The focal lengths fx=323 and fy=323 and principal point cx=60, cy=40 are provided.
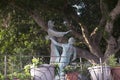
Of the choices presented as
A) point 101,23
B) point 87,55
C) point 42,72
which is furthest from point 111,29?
point 42,72

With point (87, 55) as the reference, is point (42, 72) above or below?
below

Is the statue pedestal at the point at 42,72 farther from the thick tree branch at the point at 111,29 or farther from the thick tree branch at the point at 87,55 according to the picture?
the thick tree branch at the point at 87,55

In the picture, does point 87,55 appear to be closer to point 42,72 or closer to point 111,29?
point 111,29

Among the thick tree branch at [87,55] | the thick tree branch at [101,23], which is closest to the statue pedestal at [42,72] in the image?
the thick tree branch at [101,23]

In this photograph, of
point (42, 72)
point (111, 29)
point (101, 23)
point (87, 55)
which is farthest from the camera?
point (87, 55)

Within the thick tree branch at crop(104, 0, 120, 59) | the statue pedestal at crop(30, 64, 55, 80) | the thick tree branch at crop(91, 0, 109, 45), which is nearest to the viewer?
the statue pedestal at crop(30, 64, 55, 80)

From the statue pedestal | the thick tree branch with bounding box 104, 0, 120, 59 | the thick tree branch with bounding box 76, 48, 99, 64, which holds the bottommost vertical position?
the statue pedestal

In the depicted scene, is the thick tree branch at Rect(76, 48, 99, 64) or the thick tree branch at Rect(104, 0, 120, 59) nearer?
the thick tree branch at Rect(104, 0, 120, 59)

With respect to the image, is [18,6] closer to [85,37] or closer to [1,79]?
[85,37]

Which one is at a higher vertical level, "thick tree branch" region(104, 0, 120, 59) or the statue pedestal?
"thick tree branch" region(104, 0, 120, 59)

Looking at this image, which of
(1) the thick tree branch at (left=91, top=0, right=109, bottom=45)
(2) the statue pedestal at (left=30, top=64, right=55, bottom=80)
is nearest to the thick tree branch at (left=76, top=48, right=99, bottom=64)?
(1) the thick tree branch at (left=91, top=0, right=109, bottom=45)

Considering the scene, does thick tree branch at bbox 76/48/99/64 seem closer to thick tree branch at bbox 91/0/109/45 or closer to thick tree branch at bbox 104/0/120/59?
thick tree branch at bbox 91/0/109/45

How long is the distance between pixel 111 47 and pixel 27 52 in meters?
6.53

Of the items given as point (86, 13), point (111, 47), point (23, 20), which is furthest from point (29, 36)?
point (111, 47)
